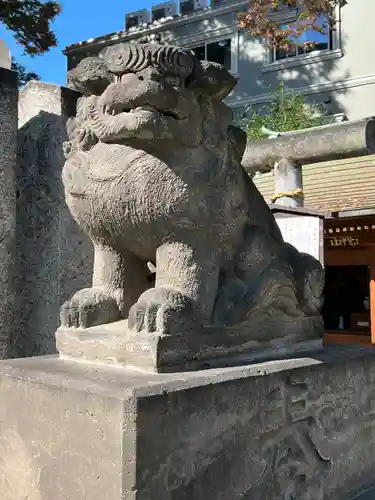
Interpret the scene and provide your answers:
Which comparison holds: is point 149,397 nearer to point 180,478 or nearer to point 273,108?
point 180,478

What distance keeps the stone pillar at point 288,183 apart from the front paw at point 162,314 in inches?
106

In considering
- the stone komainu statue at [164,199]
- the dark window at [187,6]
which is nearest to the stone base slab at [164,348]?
→ the stone komainu statue at [164,199]

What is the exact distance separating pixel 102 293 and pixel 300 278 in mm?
851

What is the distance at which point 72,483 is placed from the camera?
1574mm

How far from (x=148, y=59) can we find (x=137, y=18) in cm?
1456

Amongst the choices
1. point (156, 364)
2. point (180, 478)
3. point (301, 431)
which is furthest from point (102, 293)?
point (301, 431)

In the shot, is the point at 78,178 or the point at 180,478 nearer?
the point at 180,478

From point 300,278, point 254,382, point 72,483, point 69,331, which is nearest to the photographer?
point 72,483

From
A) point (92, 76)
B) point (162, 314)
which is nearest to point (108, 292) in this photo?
point (162, 314)

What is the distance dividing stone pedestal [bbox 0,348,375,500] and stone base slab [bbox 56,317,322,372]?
0.17 ft

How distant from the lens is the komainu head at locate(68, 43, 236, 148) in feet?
5.59

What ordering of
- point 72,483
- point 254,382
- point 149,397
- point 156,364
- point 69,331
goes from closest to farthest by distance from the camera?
point 149,397 → point 72,483 → point 156,364 → point 254,382 → point 69,331

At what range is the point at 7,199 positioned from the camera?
3043mm

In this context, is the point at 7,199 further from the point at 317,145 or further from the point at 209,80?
the point at 317,145
